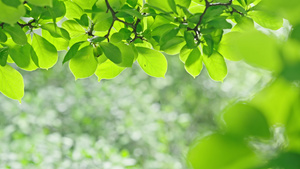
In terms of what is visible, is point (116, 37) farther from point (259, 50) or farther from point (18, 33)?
point (259, 50)

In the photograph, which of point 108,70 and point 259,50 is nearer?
point 259,50

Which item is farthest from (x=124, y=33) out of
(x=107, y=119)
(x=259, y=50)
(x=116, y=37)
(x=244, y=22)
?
(x=107, y=119)

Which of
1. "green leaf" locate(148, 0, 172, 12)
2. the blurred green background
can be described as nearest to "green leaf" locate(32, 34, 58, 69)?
"green leaf" locate(148, 0, 172, 12)

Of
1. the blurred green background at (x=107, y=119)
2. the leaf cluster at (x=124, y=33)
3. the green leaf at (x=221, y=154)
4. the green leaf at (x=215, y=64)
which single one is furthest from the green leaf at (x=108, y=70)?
the blurred green background at (x=107, y=119)

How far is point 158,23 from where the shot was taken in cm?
42

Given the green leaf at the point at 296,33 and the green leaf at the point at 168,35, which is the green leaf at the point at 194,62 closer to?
the green leaf at the point at 168,35

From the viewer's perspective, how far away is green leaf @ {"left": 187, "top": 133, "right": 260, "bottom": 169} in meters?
0.12

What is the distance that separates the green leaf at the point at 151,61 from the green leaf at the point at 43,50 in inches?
3.9

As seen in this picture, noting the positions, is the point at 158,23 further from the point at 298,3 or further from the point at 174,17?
the point at 298,3

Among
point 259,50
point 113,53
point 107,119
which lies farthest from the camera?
point 107,119

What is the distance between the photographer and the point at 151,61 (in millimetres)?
446

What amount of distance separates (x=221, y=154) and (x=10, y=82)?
1.15ft

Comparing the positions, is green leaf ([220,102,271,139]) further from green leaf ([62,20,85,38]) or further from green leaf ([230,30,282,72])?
green leaf ([62,20,85,38])

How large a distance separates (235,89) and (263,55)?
3.01 m
